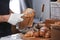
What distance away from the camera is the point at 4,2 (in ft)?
4.55

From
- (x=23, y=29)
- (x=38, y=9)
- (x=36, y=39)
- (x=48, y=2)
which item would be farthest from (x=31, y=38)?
(x=38, y=9)

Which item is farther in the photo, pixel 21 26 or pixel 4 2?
pixel 4 2

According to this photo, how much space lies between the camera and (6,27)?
1323 mm

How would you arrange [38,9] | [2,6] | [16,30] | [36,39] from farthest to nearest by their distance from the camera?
[38,9]
[2,6]
[16,30]
[36,39]

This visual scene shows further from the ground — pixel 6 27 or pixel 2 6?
pixel 2 6

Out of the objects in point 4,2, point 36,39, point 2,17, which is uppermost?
point 4,2

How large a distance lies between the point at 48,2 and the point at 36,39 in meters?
2.56

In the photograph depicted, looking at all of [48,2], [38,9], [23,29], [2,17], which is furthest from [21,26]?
[38,9]

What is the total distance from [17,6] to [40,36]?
252cm

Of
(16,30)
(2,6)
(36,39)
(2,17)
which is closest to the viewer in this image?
(36,39)

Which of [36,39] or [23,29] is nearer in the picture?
[36,39]

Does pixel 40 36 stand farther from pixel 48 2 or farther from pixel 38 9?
pixel 38 9

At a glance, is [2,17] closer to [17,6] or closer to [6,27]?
[6,27]

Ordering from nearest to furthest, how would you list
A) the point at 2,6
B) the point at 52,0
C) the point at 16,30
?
the point at 16,30, the point at 2,6, the point at 52,0
